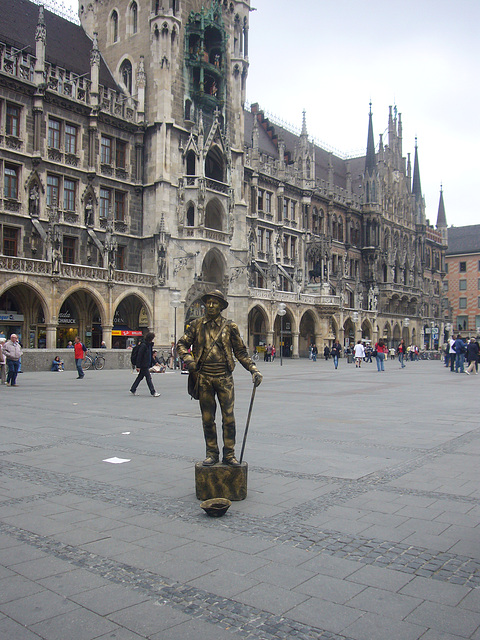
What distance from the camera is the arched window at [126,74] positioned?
40875 mm

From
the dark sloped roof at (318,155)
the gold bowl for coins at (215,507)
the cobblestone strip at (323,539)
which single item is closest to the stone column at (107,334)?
the dark sloped roof at (318,155)

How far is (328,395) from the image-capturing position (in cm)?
1673

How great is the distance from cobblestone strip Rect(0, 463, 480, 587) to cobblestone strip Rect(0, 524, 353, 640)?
1.08 meters

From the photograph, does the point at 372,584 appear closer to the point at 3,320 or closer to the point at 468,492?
the point at 468,492

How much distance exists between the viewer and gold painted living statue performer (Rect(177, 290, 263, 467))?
6070mm

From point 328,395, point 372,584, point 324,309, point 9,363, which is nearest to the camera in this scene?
point 372,584

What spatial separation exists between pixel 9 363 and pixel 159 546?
15625 mm

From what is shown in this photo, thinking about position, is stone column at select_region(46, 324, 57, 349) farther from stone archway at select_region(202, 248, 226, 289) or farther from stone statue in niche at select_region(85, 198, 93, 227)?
stone archway at select_region(202, 248, 226, 289)

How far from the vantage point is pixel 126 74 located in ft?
135

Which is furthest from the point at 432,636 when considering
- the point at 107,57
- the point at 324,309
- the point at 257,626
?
the point at 324,309

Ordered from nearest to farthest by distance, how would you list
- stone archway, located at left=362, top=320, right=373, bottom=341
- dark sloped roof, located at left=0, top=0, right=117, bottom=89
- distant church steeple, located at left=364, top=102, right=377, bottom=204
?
1. dark sloped roof, located at left=0, top=0, right=117, bottom=89
2. stone archway, located at left=362, top=320, right=373, bottom=341
3. distant church steeple, located at left=364, top=102, right=377, bottom=204

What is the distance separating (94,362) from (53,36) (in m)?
23.8

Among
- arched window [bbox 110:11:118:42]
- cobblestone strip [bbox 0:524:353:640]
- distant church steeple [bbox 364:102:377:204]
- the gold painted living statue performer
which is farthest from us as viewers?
distant church steeple [bbox 364:102:377:204]

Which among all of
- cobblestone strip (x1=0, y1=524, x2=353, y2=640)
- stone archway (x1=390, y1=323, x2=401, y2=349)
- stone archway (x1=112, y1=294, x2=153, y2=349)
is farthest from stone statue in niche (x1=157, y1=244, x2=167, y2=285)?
stone archway (x1=390, y1=323, x2=401, y2=349)
